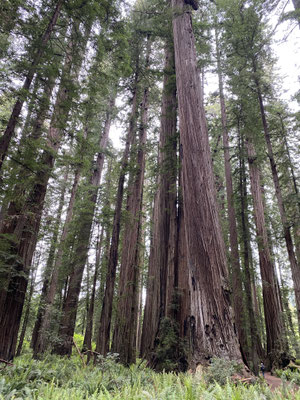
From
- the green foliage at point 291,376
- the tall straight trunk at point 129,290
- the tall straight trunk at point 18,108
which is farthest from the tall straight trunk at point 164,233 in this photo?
the tall straight trunk at point 18,108

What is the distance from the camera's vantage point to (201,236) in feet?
13.1

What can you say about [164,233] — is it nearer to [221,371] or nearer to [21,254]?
[21,254]

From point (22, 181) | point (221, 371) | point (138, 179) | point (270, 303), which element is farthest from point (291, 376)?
point (138, 179)

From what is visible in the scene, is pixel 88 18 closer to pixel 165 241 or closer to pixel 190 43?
pixel 190 43

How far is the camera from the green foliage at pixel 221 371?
8.43 ft

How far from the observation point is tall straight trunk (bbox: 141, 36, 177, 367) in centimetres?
692

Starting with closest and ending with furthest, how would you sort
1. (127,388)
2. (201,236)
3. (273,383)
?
(127,388) < (201,236) < (273,383)

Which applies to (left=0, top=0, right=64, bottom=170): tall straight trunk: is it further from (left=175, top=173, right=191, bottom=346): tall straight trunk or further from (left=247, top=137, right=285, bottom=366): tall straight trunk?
(left=247, top=137, right=285, bottom=366): tall straight trunk

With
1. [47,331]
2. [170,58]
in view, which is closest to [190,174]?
[170,58]

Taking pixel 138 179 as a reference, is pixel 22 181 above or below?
below

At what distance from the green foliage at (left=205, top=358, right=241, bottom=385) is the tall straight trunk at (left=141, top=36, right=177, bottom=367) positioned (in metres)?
3.76

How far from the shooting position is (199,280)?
148 inches

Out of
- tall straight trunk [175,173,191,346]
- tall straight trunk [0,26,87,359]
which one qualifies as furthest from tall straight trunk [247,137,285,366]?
tall straight trunk [0,26,87,359]

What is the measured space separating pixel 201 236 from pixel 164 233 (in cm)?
383
